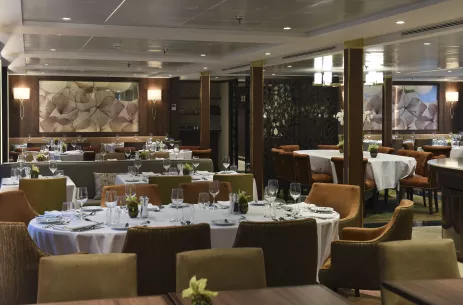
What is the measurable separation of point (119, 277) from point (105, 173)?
20.7ft

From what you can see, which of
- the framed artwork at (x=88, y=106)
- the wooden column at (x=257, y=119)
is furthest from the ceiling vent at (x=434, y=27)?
the framed artwork at (x=88, y=106)

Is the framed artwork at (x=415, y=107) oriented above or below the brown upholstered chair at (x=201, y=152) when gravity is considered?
above

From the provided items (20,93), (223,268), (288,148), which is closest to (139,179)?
A: (223,268)

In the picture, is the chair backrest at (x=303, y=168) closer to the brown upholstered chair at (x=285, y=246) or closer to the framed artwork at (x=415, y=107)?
the brown upholstered chair at (x=285, y=246)

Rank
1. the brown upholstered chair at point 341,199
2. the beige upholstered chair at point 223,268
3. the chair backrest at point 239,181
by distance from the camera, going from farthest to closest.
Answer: the chair backrest at point 239,181 → the brown upholstered chair at point 341,199 → the beige upholstered chair at point 223,268

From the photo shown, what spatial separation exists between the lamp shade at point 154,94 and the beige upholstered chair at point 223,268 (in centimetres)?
1503

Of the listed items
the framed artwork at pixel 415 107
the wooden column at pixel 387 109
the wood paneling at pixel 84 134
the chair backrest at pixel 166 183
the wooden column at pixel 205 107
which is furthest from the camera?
the framed artwork at pixel 415 107

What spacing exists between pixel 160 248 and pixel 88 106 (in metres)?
13.9

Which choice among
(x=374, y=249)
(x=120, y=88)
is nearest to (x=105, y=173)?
(x=374, y=249)

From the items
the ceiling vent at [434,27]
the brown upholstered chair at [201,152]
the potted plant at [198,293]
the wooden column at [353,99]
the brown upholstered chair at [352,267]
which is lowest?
the brown upholstered chair at [352,267]

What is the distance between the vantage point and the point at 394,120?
66.1ft

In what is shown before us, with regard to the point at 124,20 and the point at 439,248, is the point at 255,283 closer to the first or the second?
the point at 439,248

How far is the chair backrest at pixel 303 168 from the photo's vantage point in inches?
442

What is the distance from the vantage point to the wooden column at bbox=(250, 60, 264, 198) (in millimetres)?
12750
